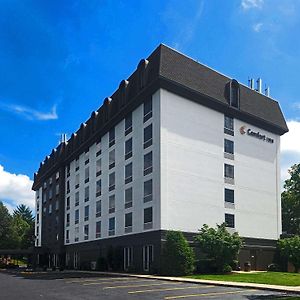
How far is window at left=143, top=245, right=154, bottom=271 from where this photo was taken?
4225 centimetres

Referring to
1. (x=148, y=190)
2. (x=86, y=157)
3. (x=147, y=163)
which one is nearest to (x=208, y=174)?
(x=147, y=163)

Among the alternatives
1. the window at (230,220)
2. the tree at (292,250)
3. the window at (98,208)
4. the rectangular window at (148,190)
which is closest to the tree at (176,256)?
the rectangular window at (148,190)

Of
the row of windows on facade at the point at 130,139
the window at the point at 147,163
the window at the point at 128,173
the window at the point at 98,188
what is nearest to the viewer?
the window at the point at 147,163

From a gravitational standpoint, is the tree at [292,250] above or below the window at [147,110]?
below

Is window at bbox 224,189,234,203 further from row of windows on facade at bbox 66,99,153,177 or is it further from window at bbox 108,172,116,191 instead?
window at bbox 108,172,116,191

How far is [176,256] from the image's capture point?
128ft

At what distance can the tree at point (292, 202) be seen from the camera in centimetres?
6369

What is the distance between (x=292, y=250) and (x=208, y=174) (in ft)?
37.1

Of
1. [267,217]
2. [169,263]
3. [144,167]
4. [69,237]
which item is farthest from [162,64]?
[69,237]

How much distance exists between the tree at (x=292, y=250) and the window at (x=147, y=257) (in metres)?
14.5

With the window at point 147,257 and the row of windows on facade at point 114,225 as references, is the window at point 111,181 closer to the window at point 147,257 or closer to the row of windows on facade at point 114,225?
the row of windows on facade at point 114,225

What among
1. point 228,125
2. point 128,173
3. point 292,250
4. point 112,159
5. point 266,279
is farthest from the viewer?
point 112,159

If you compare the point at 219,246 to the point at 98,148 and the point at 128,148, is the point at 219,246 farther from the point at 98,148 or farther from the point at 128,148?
the point at 98,148

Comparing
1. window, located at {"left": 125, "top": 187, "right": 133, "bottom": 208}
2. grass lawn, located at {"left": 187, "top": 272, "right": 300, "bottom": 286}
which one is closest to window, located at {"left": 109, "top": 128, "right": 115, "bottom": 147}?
window, located at {"left": 125, "top": 187, "right": 133, "bottom": 208}
